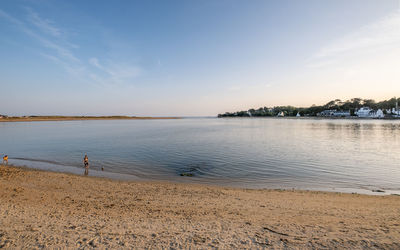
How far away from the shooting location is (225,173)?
55.8ft

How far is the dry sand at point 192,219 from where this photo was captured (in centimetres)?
561

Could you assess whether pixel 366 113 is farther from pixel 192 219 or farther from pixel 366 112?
pixel 192 219

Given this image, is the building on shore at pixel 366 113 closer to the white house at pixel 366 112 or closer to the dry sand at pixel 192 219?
the white house at pixel 366 112

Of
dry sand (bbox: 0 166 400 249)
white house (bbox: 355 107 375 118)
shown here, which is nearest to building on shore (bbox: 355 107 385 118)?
white house (bbox: 355 107 375 118)

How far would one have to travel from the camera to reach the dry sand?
221 inches

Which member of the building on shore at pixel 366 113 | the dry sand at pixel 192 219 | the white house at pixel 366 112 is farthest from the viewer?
the white house at pixel 366 112

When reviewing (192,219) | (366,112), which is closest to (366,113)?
(366,112)

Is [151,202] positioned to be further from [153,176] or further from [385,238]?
[385,238]

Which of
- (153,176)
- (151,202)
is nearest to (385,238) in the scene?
(151,202)

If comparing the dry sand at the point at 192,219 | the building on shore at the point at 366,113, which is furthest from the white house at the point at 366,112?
the dry sand at the point at 192,219

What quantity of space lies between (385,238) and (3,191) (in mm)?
16650

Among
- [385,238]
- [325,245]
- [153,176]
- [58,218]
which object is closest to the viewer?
[325,245]

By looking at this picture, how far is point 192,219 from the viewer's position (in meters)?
7.28

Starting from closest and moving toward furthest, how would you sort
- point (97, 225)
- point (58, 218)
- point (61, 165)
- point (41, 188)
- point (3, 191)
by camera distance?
point (97, 225), point (58, 218), point (3, 191), point (41, 188), point (61, 165)
